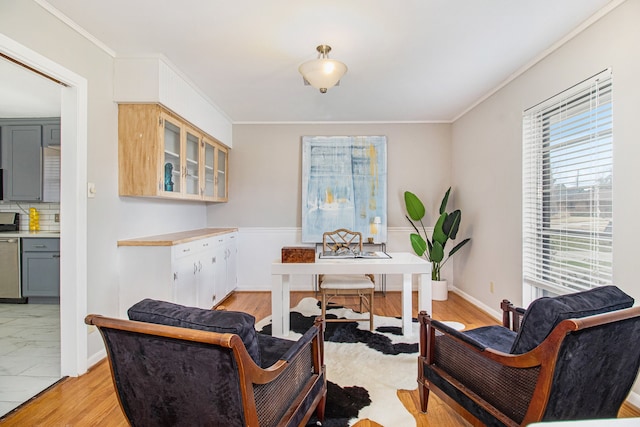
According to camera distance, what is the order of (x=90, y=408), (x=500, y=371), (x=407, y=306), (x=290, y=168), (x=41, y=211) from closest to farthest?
(x=500, y=371), (x=90, y=408), (x=407, y=306), (x=41, y=211), (x=290, y=168)

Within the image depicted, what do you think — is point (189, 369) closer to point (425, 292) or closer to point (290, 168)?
point (425, 292)

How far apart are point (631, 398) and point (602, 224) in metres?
1.08

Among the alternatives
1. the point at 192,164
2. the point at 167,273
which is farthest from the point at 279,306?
the point at 192,164

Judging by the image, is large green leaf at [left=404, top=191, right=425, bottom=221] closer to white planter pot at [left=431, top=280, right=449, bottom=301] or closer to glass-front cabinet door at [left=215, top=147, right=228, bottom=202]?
white planter pot at [left=431, top=280, right=449, bottom=301]

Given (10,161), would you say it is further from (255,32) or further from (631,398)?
(631,398)

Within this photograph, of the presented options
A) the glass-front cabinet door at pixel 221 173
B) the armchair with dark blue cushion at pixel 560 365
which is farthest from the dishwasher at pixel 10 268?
the armchair with dark blue cushion at pixel 560 365

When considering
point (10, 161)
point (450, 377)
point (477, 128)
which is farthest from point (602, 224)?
point (10, 161)

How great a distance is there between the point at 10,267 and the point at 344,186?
438 centimetres

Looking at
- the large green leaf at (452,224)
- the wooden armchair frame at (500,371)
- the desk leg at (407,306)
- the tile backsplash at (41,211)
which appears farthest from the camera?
the tile backsplash at (41,211)

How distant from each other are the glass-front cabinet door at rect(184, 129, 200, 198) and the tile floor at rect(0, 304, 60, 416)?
1.83 meters

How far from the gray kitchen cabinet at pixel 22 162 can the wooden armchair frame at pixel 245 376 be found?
A: 4.31 metres

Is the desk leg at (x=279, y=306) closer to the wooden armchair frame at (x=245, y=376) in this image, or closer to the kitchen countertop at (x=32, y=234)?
the wooden armchair frame at (x=245, y=376)

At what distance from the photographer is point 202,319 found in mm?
1172

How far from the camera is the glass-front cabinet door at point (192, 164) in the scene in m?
3.60
